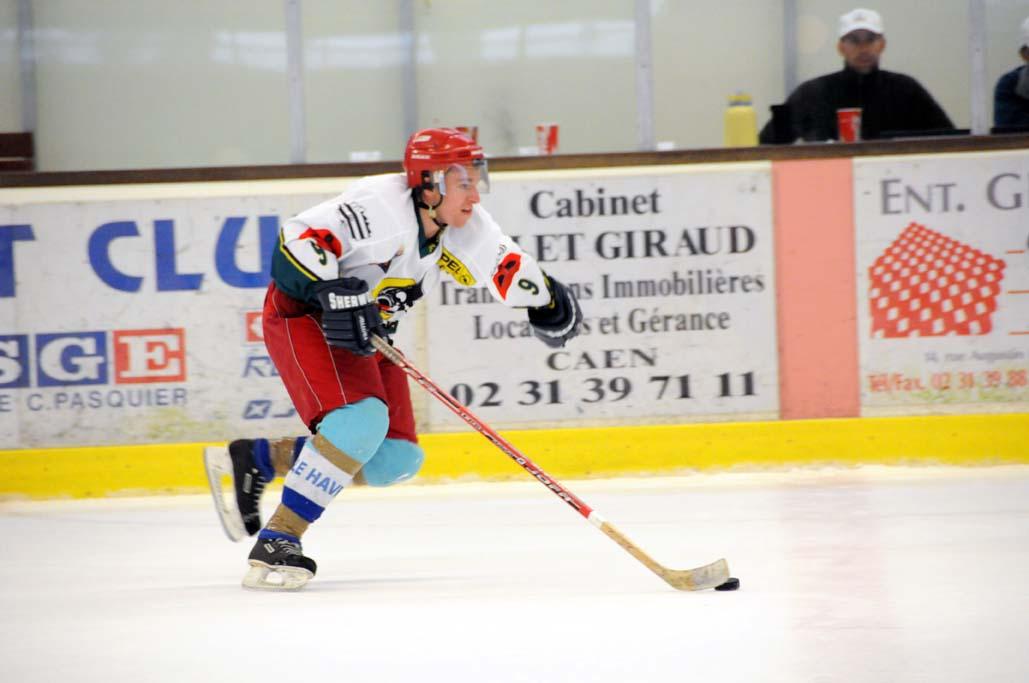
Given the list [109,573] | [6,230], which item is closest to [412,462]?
[109,573]

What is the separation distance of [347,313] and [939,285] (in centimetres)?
284

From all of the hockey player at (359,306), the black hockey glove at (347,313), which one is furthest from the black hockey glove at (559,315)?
the black hockey glove at (347,313)

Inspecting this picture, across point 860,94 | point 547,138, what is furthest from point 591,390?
point 860,94

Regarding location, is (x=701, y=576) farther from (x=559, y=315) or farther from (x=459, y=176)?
(x=459, y=176)

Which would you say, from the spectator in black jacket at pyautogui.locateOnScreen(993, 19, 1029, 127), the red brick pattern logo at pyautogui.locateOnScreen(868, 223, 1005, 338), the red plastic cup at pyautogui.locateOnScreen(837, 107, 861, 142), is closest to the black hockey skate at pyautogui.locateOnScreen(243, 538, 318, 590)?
the red brick pattern logo at pyautogui.locateOnScreen(868, 223, 1005, 338)

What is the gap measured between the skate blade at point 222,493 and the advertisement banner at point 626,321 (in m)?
1.60

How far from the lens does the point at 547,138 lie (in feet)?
17.9

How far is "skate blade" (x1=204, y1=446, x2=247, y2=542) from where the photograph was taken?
3.51 metres

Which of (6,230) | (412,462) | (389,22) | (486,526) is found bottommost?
(486,526)

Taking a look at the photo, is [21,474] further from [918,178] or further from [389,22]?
[918,178]

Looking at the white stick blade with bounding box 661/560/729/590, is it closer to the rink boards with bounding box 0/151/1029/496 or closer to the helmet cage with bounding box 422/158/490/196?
the helmet cage with bounding box 422/158/490/196

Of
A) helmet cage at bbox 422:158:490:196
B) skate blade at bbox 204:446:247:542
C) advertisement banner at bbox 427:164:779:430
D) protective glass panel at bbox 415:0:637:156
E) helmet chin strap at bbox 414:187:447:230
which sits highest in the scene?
protective glass panel at bbox 415:0:637:156

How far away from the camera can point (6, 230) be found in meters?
5.04

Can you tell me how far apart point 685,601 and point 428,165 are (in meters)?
1.18
